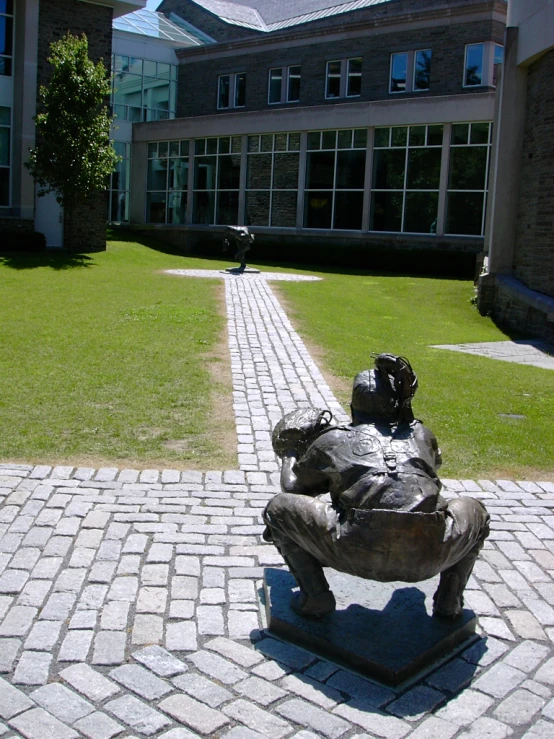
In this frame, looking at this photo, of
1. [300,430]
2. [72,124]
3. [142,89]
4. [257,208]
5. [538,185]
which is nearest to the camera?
[300,430]

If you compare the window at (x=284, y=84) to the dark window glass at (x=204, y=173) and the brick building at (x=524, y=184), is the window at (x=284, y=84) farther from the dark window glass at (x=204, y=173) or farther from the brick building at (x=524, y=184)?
the brick building at (x=524, y=184)

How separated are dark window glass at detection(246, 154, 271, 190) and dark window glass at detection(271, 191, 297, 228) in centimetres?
80

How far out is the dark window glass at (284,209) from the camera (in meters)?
33.7

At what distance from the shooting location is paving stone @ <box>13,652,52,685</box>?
362 centimetres

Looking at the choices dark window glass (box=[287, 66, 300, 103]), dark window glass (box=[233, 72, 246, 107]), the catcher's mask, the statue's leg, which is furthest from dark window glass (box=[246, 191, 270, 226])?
the statue's leg

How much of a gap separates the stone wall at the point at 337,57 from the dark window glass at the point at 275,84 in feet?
0.80

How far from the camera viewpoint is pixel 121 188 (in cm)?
3959

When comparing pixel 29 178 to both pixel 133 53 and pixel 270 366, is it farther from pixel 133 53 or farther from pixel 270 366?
pixel 270 366

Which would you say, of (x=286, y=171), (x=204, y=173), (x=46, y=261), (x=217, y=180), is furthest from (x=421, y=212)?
(x=46, y=261)

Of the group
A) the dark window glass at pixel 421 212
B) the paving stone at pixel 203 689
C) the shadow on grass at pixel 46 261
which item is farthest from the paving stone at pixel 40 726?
the dark window glass at pixel 421 212

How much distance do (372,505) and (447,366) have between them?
9.15 meters

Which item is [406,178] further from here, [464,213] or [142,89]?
[142,89]

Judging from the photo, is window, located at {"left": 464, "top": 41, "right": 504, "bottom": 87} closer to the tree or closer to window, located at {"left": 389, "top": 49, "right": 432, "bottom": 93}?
window, located at {"left": 389, "top": 49, "right": 432, "bottom": 93}

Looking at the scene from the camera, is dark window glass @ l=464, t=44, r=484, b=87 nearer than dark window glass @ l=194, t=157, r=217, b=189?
Yes
